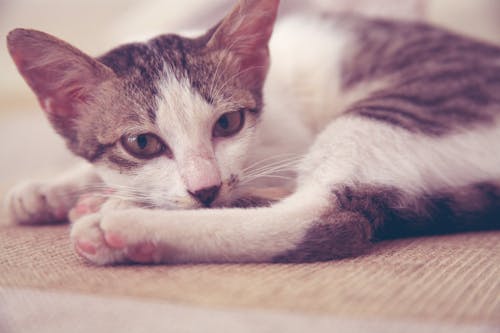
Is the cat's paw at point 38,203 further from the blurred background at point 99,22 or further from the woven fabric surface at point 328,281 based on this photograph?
the blurred background at point 99,22

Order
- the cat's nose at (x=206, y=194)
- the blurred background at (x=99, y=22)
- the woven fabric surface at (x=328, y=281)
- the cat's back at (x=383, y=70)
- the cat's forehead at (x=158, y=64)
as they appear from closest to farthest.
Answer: the woven fabric surface at (x=328, y=281)
the cat's nose at (x=206, y=194)
the cat's forehead at (x=158, y=64)
the cat's back at (x=383, y=70)
the blurred background at (x=99, y=22)

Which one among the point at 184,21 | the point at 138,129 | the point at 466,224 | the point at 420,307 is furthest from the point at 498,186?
the point at 184,21

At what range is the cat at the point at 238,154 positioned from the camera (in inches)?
35.5

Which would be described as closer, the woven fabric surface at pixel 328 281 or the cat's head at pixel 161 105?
the woven fabric surface at pixel 328 281

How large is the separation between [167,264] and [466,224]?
2.20ft

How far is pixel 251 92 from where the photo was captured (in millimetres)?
1279

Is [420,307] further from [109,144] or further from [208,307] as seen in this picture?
[109,144]

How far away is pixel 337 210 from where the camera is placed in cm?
97

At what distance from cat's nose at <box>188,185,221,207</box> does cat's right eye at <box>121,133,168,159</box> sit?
149 mm

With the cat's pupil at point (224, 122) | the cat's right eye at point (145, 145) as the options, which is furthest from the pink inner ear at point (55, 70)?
the cat's pupil at point (224, 122)

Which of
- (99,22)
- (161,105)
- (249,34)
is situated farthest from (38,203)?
(99,22)

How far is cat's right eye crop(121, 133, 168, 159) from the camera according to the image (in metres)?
1.07

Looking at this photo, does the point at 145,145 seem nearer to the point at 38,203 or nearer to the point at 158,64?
the point at 158,64

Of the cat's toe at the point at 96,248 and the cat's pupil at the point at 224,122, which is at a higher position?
the cat's pupil at the point at 224,122
